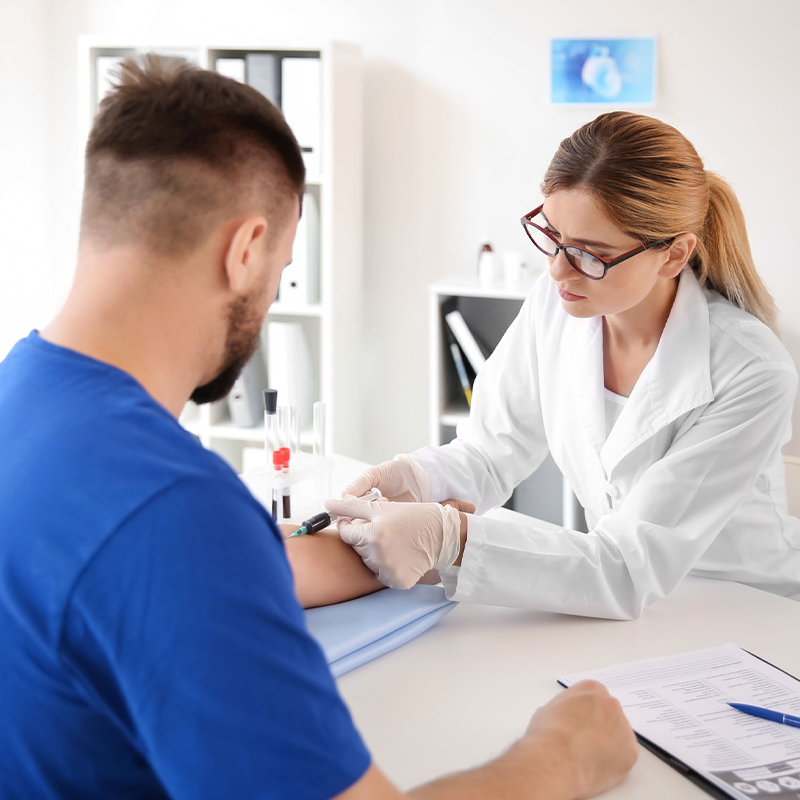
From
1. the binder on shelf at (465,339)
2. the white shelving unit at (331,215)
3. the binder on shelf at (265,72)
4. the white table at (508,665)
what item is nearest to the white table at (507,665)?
the white table at (508,665)

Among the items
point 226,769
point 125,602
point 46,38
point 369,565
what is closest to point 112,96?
point 125,602

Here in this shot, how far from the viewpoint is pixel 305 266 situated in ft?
9.56

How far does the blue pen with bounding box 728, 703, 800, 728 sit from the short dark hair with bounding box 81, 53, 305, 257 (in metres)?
0.73

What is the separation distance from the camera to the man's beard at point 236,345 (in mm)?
786

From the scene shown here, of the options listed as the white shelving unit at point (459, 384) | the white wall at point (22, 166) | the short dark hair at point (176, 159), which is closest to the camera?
the short dark hair at point (176, 159)

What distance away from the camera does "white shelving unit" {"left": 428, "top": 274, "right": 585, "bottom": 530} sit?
2.71m

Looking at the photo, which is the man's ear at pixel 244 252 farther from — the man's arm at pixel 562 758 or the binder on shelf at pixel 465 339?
the binder on shelf at pixel 465 339

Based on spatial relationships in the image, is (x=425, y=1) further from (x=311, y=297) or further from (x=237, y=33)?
(x=311, y=297)

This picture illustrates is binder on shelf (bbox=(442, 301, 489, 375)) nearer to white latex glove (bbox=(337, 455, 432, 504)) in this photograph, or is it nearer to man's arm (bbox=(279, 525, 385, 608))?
white latex glove (bbox=(337, 455, 432, 504))

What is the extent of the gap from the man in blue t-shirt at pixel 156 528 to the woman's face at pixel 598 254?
73 cm

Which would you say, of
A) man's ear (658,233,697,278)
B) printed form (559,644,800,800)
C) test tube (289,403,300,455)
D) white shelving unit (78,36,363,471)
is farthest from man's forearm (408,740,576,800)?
white shelving unit (78,36,363,471)

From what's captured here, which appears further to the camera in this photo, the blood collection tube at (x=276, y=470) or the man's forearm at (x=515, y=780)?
the blood collection tube at (x=276, y=470)

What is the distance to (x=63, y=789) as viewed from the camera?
2.00ft

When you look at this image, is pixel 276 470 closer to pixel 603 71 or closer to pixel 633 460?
pixel 633 460
